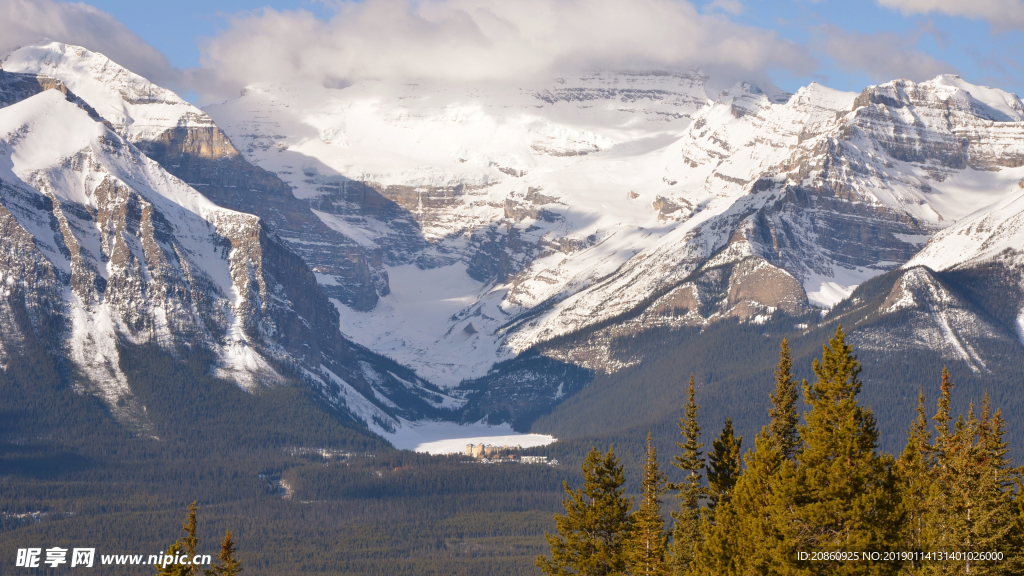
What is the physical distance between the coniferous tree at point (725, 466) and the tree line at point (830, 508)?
14 centimetres

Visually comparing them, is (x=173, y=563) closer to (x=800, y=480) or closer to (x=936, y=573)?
(x=800, y=480)

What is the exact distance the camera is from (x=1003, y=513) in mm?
71875

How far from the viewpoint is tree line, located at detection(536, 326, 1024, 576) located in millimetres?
65375

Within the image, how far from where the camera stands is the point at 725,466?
89.1m

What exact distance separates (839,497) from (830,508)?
0.86 meters

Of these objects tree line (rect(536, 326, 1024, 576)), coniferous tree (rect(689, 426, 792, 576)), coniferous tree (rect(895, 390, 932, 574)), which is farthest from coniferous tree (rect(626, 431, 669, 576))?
coniferous tree (rect(895, 390, 932, 574))

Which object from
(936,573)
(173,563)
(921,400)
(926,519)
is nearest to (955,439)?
(921,400)

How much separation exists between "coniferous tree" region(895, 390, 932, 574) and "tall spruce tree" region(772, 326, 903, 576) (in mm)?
1789

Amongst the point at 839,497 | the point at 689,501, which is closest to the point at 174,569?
the point at 689,501

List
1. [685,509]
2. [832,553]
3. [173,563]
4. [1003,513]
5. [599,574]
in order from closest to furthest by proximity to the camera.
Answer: [832,553] < [1003,513] < [173,563] < [599,574] < [685,509]

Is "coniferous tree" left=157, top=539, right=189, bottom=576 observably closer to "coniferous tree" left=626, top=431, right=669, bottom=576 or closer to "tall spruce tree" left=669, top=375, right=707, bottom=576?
"coniferous tree" left=626, top=431, right=669, bottom=576

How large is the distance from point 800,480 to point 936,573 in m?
8.54

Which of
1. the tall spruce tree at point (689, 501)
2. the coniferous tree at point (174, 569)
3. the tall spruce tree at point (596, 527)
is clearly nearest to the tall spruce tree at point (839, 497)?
the tall spruce tree at point (596, 527)

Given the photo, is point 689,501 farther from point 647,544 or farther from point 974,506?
point 974,506
